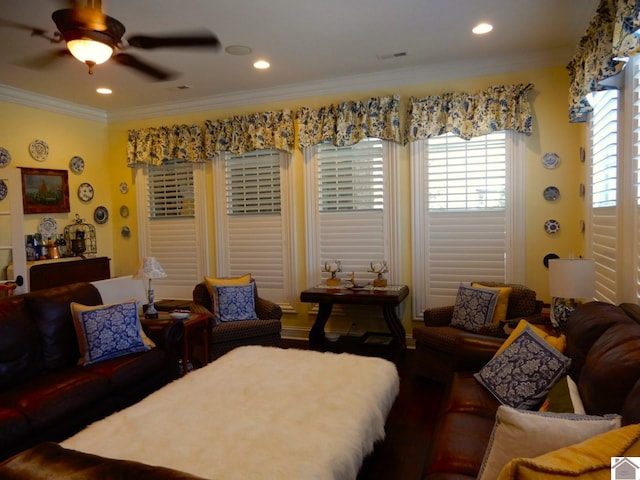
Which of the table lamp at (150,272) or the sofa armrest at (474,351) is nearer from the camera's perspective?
the sofa armrest at (474,351)

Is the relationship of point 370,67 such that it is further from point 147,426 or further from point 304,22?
point 147,426

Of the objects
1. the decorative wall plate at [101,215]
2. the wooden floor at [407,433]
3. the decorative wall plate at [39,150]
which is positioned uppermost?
the decorative wall plate at [39,150]

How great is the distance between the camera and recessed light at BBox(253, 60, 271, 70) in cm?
399

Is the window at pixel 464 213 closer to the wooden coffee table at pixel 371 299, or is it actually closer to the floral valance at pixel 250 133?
the wooden coffee table at pixel 371 299

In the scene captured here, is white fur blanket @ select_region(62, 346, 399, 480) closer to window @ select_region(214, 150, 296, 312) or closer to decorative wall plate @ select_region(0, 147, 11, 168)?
window @ select_region(214, 150, 296, 312)

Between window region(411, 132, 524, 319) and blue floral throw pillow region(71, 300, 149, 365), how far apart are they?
9.11ft

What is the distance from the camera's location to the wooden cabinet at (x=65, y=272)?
173 inches

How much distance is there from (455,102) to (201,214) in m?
3.26

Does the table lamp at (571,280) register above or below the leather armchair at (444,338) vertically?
above

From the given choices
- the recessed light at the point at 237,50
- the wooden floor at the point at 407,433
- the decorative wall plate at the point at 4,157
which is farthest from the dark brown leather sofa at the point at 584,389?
the decorative wall plate at the point at 4,157

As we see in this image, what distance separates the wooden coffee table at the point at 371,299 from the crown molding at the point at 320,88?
218 centimetres

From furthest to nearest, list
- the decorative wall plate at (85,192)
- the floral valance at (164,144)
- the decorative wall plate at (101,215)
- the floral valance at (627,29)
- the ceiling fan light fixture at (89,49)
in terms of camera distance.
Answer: the decorative wall plate at (101,215), the decorative wall plate at (85,192), the floral valance at (164,144), the ceiling fan light fixture at (89,49), the floral valance at (627,29)

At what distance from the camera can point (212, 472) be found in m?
1.61

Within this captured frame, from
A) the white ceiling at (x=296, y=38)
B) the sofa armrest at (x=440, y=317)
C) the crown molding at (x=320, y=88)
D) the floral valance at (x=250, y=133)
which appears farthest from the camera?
the floral valance at (x=250, y=133)
